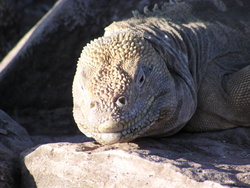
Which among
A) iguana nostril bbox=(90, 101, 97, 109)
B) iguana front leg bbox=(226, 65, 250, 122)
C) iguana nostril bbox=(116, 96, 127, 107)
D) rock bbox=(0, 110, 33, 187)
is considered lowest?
iguana front leg bbox=(226, 65, 250, 122)

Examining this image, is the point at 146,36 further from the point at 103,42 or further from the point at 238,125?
the point at 238,125

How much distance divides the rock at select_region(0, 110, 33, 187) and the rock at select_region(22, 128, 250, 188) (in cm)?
12

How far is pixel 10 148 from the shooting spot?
5844mm

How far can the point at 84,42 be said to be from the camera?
340 inches

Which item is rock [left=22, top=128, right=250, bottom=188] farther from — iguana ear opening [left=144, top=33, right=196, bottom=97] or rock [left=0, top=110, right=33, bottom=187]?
iguana ear opening [left=144, top=33, right=196, bottom=97]

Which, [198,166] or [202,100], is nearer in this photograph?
[198,166]

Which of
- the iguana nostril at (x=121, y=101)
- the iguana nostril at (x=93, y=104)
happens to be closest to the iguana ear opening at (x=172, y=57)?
the iguana nostril at (x=121, y=101)

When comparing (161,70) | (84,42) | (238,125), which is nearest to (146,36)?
(161,70)

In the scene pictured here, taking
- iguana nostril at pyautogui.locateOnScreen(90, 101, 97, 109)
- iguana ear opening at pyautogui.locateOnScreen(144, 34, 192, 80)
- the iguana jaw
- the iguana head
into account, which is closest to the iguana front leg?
iguana ear opening at pyautogui.locateOnScreen(144, 34, 192, 80)

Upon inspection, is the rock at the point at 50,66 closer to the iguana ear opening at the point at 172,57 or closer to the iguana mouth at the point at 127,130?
the iguana ear opening at the point at 172,57

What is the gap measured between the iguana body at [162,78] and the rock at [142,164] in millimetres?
170

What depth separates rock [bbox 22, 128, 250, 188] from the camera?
440 cm

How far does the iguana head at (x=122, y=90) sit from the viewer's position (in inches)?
190

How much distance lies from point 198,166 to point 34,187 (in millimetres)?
1685
